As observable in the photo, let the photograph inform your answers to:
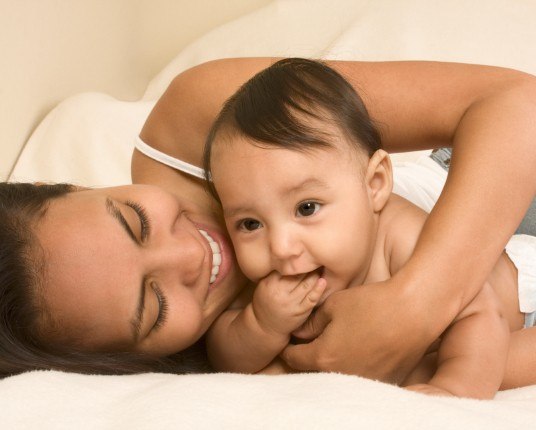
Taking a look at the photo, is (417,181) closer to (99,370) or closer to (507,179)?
(507,179)

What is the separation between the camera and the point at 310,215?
1112 mm

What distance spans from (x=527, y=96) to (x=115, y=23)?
1804 millimetres

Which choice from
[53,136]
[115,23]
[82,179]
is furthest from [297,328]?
[115,23]

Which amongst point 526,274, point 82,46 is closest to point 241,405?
point 526,274

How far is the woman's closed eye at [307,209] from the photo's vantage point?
3.66ft

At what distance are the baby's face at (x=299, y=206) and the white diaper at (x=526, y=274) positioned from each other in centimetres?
35

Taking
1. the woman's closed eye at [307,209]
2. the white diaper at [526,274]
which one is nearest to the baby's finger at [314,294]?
the woman's closed eye at [307,209]

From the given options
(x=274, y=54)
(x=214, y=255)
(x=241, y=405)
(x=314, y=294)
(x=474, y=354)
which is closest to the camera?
(x=241, y=405)

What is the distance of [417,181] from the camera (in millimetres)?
1704

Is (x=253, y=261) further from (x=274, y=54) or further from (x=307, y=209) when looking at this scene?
(x=274, y=54)

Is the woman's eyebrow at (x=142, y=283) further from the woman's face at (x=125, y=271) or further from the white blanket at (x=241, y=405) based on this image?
the white blanket at (x=241, y=405)

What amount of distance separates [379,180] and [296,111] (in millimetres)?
206

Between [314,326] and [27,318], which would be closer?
[27,318]

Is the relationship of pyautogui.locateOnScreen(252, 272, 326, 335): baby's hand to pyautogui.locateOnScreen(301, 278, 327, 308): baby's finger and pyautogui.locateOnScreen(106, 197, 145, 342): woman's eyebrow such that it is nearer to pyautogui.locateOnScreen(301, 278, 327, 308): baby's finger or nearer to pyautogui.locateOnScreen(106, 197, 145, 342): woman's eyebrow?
pyautogui.locateOnScreen(301, 278, 327, 308): baby's finger
